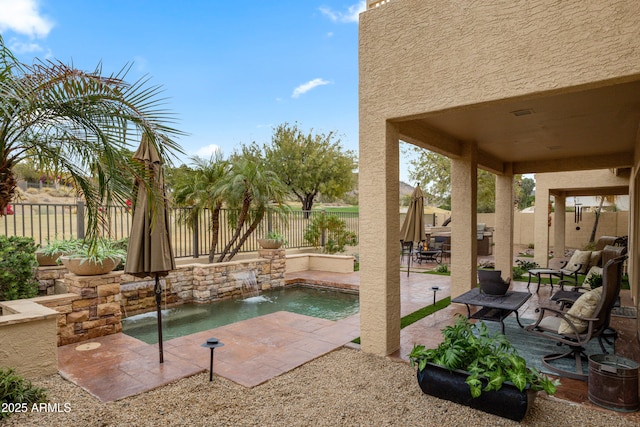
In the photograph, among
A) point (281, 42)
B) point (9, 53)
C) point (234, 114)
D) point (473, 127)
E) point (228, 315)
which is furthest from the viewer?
point (234, 114)

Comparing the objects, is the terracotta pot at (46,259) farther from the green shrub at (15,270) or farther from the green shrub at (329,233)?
the green shrub at (329,233)

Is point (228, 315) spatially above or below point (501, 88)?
below

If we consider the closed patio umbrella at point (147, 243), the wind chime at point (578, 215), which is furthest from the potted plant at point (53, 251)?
the wind chime at point (578, 215)

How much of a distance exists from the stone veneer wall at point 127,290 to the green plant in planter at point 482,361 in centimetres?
463

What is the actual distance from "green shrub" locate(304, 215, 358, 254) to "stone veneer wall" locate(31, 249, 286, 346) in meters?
3.18

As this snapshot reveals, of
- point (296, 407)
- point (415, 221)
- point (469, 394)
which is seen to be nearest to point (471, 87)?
point (469, 394)

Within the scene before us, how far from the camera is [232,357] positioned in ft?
16.3

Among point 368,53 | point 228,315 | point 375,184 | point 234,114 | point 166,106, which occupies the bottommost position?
point 228,315

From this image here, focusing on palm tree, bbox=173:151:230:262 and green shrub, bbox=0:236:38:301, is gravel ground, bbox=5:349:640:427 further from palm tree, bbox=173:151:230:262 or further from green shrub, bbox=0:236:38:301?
palm tree, bbox=173:151:230:262

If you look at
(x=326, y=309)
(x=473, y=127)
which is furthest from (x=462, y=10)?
(x=326, y=309)

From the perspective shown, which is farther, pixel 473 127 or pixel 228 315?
pixel 228 315

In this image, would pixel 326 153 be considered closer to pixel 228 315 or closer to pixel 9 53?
pixel 228 315

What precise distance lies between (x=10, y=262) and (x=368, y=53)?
5677mm

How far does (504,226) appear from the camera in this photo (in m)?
10.3
